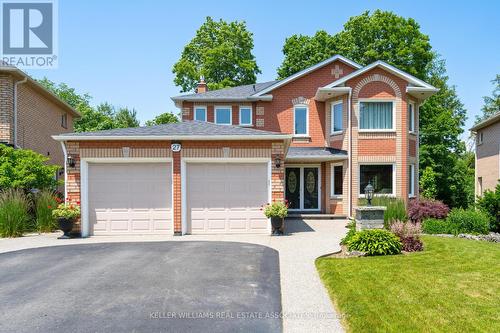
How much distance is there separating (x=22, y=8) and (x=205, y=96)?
355 inches

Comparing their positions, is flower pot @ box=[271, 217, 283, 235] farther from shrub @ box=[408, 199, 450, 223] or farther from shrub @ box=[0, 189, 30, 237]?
shrub @ box=[0, 189, 30, 237]

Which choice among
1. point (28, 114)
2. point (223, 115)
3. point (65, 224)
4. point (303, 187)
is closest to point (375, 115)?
point (303, 187)

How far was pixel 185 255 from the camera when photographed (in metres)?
9.21

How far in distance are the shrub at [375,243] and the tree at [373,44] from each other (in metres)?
25.8

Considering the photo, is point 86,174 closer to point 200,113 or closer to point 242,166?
point 242,166

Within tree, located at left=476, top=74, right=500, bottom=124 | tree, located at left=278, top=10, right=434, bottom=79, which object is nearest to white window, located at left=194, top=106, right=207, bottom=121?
tree, located at left=278, top=10, right=434, bottom=79

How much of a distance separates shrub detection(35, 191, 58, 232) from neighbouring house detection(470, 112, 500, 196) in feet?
68.8

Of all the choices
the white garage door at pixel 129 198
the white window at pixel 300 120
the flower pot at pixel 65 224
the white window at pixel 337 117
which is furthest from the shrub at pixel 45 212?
the white window at pixel 337 117

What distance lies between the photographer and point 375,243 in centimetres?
906

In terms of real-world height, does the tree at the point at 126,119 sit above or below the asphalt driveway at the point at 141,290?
above

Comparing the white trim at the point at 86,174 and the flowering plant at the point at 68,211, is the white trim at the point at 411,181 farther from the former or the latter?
the flowering plant at the point at 68,211

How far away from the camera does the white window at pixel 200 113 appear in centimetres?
2033

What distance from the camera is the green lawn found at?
4.85 m

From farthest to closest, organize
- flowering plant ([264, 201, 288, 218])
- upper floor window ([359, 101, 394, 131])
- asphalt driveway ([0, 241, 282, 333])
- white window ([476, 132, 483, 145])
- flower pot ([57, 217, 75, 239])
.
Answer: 1. white window ([476, 132, 483, 145])
2. upper floor window ([359, 101, 394, 131])
3. flowering plant ([264, 201, 288, 218])
4. flower pot ([57, 217, 75, 239])
5. asphalt driveway ([0, 241, 282, 333])
